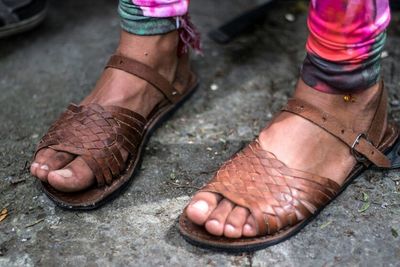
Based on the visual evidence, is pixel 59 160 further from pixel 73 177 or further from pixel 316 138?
pixel 316 138

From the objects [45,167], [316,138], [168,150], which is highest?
[316,138]

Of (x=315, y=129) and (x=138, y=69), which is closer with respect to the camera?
(x=315, y=129)

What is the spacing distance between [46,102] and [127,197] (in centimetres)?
50

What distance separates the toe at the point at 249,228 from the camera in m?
1.13

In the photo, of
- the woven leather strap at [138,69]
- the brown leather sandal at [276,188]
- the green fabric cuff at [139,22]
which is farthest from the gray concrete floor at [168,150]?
the green fabric cuff at [139,22]

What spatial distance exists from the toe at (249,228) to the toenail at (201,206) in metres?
0.08

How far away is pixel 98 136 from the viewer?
1295 mm

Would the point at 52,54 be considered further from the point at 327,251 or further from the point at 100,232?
the point at 327,251

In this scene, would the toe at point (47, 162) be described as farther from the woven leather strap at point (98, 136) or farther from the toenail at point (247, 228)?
the toenail at point (247, 228)

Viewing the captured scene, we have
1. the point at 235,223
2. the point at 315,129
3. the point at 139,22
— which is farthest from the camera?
the point at 139,22

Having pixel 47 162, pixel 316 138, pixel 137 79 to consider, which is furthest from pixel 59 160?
pixel 316 138

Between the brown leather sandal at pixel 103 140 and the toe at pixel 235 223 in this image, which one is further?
the brown leather sandal at pixel 103 140

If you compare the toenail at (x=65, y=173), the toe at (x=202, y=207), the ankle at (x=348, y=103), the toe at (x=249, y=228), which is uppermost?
the ankle at (x=348, y=103)

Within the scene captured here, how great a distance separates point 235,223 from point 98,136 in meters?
0.37
